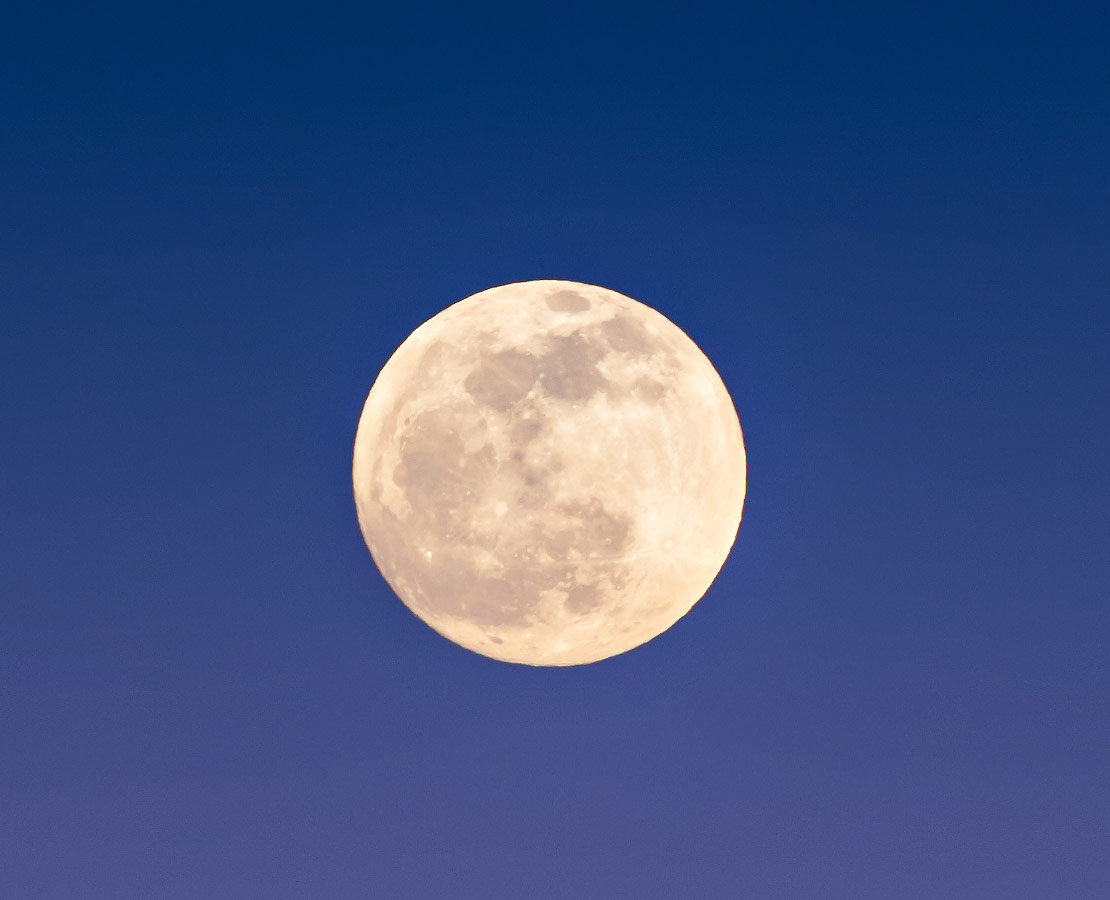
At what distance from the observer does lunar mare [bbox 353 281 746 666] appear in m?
9.02

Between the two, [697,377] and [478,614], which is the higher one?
[697,377]

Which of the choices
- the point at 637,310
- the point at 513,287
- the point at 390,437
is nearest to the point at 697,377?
the point at 637,310

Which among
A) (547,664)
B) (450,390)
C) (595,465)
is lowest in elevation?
(547,664)

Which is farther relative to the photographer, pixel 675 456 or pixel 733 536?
pixel 733 536

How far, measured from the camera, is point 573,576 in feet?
30.0

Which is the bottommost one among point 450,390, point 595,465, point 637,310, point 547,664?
point 547,664

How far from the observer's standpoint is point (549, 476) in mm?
8961

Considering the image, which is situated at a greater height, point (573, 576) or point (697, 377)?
point (697, 377)

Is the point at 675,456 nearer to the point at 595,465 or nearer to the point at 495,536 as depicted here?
the point at 595,465

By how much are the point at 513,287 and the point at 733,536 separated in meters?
2.50

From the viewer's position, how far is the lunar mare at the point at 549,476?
9016mm

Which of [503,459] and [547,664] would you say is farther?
[547,664]

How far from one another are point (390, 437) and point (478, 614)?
141 cm

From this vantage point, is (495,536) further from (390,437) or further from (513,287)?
(513,287)
